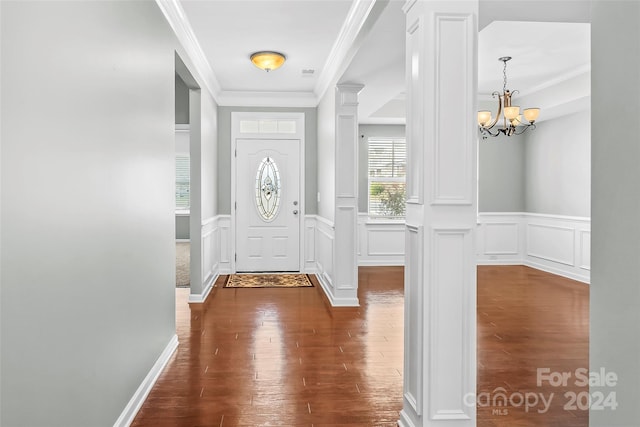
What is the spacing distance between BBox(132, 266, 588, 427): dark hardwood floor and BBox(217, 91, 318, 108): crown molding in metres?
2.79

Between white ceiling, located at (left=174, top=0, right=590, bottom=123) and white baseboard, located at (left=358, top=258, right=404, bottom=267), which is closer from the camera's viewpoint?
white ceiling, located at (left=174, top=0, right=590, bottom=123)

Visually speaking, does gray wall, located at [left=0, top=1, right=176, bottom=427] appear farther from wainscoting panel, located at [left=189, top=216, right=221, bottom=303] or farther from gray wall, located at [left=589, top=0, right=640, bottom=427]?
wainscoting panel, located at [left=189, top=216, right=221, bottom=303]

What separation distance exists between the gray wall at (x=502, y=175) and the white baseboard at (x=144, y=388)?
20.5 ft

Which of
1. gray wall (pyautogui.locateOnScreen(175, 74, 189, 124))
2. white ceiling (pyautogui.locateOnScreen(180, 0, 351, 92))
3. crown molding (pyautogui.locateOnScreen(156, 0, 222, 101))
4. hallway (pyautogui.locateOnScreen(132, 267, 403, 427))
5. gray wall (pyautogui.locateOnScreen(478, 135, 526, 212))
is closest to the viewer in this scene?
hallway (pyautogui.locateOnScreen(132, 267, 403, 427))

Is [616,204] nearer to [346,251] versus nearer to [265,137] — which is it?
[346,251]

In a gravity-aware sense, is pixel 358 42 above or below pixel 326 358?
above

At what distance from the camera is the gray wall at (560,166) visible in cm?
680

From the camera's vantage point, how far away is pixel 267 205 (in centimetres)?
727

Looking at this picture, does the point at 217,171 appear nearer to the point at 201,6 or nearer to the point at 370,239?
the point at 370,239

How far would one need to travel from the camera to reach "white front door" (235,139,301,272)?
7234 millimetres

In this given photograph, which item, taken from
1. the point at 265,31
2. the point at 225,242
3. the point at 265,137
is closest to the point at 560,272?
the point at 265,137

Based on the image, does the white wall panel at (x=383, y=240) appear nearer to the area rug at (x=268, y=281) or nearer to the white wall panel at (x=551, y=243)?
the area rug at (x=268, y=281)

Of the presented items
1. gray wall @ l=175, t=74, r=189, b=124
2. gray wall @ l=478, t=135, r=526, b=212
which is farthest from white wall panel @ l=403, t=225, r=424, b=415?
gray wall @ l=478, t=135, r=526, b=212

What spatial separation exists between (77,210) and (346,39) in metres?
3.11
